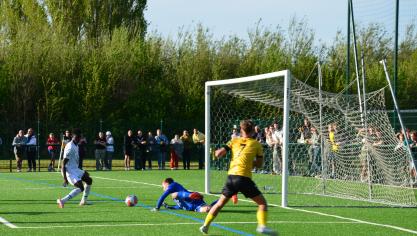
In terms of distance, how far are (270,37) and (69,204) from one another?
133ft

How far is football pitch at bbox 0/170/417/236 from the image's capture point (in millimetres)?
14359

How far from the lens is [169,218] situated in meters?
16.2

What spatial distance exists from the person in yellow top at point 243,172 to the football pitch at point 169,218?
2.18 feet

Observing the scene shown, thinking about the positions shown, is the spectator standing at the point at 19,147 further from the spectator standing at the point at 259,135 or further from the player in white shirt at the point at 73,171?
the player in white shirt at the point at 73,171

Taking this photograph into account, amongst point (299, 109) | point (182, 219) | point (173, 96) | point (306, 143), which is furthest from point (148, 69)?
point (182, 219)

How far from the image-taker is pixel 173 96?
54.4 meters

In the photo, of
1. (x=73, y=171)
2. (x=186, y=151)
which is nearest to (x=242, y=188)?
(x=73, y=171)

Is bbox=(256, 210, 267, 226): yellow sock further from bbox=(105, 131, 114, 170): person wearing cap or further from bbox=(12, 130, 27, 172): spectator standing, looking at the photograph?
bbox=(105, 131, 114, 170): person wearing cap

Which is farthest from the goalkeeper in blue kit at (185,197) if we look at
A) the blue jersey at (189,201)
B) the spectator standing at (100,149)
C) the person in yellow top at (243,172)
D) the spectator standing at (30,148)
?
the spectator standing at (100,149)

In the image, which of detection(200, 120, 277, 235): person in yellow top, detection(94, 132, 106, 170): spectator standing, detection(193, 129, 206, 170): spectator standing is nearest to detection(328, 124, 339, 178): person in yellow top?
detection(200, 120, 277, 235): person in yellow top

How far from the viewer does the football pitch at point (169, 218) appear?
47.1 ft

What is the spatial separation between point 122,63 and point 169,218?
3763cm

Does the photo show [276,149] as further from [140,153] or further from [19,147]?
[19,147]

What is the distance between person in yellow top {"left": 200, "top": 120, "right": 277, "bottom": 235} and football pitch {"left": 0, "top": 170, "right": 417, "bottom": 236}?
66 cm
